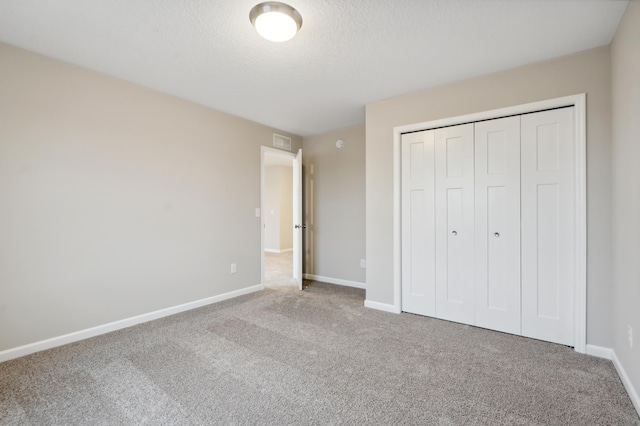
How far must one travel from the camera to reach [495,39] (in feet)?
7.32

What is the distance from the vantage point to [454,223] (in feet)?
9.93

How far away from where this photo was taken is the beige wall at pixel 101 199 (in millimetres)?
2330

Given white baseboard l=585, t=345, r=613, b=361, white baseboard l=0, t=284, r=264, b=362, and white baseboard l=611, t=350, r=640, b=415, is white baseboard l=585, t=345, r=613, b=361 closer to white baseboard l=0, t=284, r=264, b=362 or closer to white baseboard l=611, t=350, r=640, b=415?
white baseboard l=611, t=350, r=640, b=415

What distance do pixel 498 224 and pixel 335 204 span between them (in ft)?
8.12

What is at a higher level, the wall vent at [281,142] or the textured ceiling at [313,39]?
Answer: the textured ceiling at [313,39]

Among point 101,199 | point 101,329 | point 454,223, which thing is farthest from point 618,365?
point 101,199

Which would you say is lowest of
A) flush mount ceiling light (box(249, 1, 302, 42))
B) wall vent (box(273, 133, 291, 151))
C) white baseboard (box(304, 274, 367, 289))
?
white baseboard (box(304, 274, 367, 289))

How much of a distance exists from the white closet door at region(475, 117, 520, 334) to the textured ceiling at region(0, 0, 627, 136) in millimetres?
625

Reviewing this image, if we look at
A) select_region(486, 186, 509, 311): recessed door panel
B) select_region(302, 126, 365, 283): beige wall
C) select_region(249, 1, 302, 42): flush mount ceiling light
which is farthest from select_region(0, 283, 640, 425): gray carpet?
select_region(249, 1, 302, 42): flush mount ceiling light

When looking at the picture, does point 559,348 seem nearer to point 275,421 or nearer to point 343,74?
point 275,421

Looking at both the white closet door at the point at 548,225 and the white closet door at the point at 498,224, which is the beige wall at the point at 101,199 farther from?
the white closet door at the point at 548,225

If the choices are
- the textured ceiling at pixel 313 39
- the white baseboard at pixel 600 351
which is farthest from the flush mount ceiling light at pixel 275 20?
the white baseboard at pixel 600 351

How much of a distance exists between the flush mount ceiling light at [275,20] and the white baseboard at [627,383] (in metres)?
3.03

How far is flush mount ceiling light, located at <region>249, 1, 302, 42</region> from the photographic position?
1.85 m
